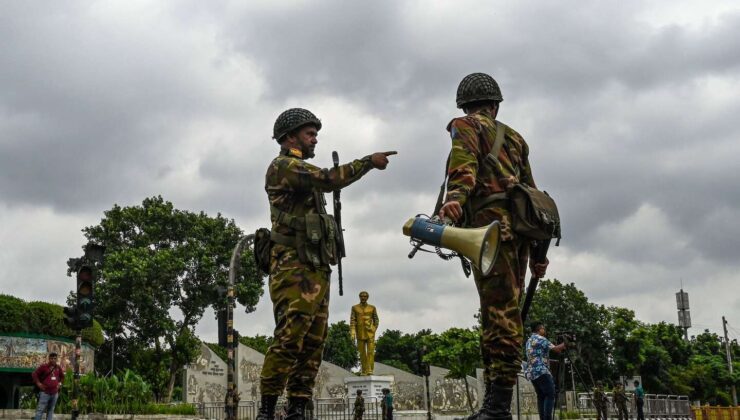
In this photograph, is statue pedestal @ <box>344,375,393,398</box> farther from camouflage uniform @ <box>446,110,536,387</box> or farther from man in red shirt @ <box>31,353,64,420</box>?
camouflage uniform @ <box>446,110,536,387</box>

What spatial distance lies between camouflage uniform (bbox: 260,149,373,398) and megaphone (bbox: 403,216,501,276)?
1.07m

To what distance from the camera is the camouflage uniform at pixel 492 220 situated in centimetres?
484

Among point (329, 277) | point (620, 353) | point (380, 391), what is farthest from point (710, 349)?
point (329, 277)

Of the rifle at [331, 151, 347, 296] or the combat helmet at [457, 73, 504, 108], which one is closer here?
the combat helmet at [457, 73, 504, 108]

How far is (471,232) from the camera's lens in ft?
14.9

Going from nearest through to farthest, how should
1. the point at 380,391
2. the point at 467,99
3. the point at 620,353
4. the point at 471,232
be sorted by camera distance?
1. the point at 471,232
2. the point at 467,99
3. the point at 380,391
4. the point at 620,353

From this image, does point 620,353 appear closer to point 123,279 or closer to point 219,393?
point 219,393

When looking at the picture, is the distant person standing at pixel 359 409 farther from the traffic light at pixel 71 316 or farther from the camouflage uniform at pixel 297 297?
the camouflage uniform at pixel 297 297

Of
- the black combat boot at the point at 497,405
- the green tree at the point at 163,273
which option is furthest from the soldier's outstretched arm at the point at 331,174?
the green tree at the point at 163,273

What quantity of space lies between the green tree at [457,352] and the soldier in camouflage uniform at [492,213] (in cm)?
2415

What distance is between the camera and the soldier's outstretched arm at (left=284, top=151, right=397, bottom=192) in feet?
18.4

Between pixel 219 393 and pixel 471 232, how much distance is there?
3274cm

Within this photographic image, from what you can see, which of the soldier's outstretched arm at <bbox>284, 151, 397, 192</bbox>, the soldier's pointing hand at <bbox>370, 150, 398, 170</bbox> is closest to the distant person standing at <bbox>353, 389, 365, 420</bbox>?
the soldier's outstretched arm at <bbox>284, 151, 397, 192</bbox>

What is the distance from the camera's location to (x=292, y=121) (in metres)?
6.18
